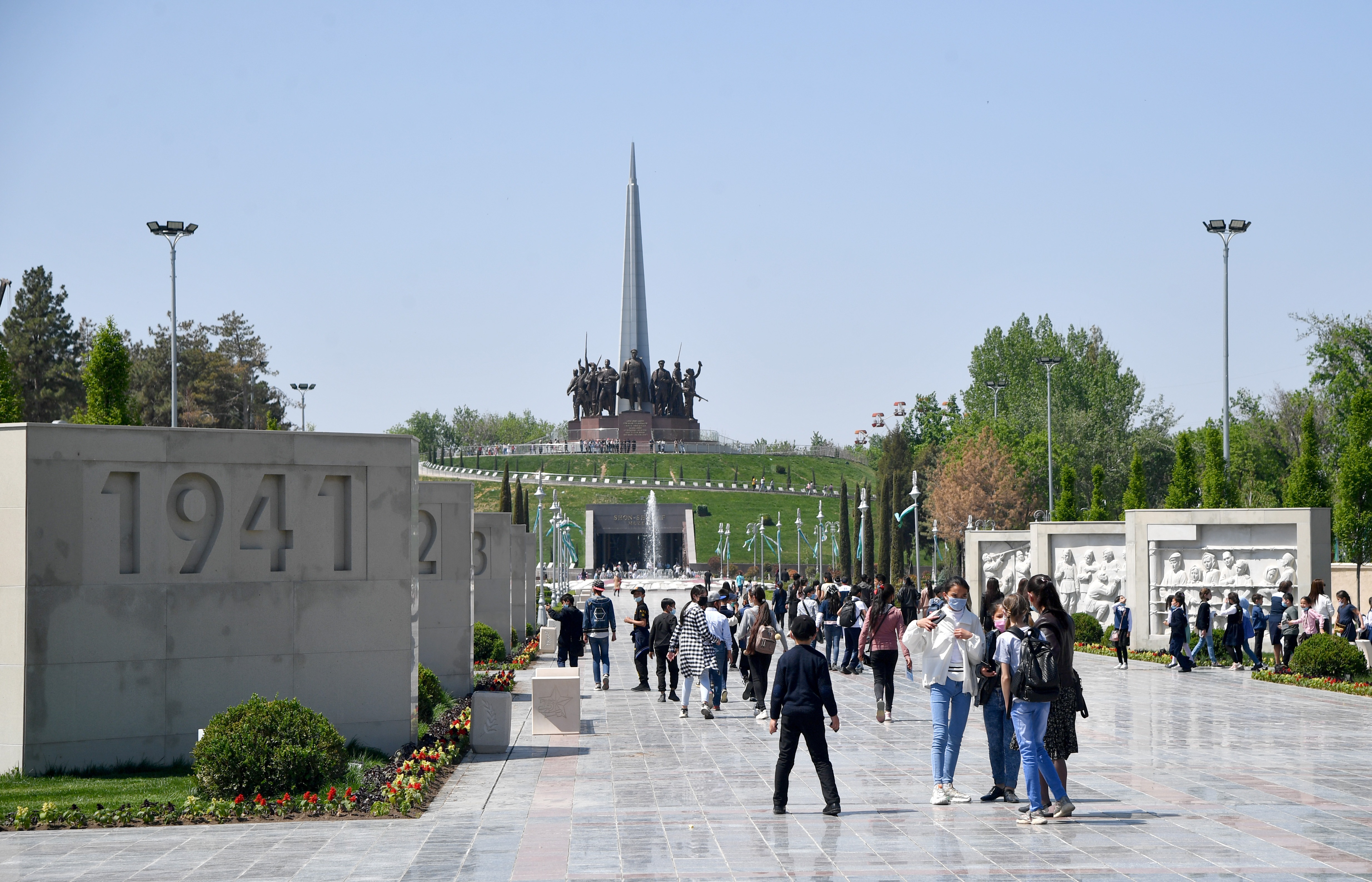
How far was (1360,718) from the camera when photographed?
15.6 meters

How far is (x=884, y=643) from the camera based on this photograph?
16047 millimetres

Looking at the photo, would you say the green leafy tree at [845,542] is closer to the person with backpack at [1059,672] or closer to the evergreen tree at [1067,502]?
the evergreen tree at [1067,502]

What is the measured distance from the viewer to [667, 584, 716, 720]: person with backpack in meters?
16.4

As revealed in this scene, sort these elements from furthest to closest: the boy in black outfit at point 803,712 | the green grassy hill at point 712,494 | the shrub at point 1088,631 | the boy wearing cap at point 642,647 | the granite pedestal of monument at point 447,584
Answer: the green grassy hill at point 712,494 → the shrub at point 1088,631 → the boy wearing cap at point 642,647 → the granite pedestal of monument at point 447,584 → the boy in black outfit at point 803,712

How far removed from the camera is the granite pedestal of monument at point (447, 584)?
18422mm

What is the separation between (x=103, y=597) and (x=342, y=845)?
4.37 metres

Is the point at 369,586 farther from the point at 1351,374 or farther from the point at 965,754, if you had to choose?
the point at 1351,374

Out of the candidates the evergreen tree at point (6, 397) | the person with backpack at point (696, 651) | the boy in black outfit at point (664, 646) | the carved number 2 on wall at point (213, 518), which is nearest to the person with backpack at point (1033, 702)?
the carved number 2 on wall at point (213, 518)

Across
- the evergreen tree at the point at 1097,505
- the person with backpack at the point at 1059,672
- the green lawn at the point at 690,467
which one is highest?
the green lawn at the point at 690,467

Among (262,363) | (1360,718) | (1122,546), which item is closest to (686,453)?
(262,363)

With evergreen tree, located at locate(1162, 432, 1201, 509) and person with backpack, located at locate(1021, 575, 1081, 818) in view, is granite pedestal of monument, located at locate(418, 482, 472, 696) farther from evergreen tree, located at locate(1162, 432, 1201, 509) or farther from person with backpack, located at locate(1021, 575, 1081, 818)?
evergreen tree, located at locate(1162, 432, 1201, 509)

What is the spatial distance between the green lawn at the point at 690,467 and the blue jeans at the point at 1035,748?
90349 millimetres

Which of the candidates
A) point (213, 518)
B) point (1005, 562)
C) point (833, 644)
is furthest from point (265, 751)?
point (1005, 562)

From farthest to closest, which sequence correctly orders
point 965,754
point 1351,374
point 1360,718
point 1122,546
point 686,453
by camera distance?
point 686,453 → point 1351,374 → point 1122,546 → point 1360,718 → point 965,754
